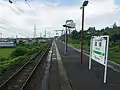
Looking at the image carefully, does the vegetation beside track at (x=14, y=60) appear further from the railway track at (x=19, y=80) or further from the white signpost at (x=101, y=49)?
the white signpost at (x=101, y=49)

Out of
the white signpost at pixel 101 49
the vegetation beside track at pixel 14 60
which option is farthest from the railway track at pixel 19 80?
the white signpost at pixel 101 49

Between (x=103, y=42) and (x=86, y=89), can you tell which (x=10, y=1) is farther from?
(x=86, y=89)

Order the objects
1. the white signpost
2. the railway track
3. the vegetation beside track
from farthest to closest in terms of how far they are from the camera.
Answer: the vegetation beside track → the railway track → the white signpost

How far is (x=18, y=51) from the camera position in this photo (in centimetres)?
4916

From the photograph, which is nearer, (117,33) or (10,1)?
(10,1)

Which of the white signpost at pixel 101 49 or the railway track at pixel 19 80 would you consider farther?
the railway track at pixel 19 80

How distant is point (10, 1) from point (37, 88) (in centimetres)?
509

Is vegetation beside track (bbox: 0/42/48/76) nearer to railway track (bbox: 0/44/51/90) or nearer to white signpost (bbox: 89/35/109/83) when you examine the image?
railway track (bbox: 0/44/51/90)

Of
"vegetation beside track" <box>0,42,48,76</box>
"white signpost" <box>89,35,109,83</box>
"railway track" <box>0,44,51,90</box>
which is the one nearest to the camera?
"white signpost" <box>89,35,109,83</box>

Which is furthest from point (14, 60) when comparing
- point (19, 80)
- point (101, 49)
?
point (101, 49)

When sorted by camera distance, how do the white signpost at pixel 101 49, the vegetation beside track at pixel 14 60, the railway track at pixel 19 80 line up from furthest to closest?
1. the vegetation beside track at pixel 14 60
2. the railway track at pixel 19 80
3. the white signpost at pixel 101 49

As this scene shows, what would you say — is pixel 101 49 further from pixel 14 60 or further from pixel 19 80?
pixel 14 60

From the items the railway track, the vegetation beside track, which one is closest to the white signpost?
the railway track

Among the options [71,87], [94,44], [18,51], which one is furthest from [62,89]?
[18,51]
